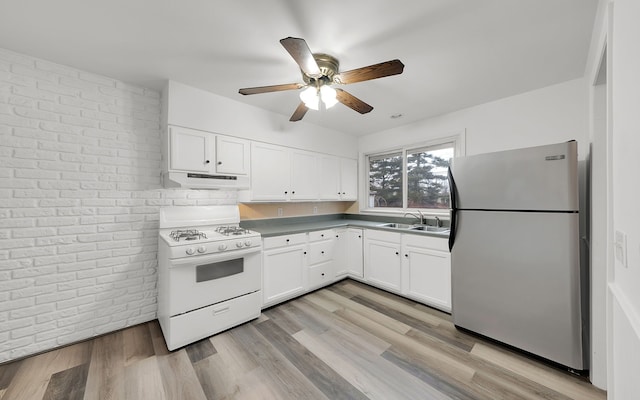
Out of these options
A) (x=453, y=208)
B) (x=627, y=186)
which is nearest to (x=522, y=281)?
(x=453, y=208)

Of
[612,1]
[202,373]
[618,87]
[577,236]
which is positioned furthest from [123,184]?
[577,236]

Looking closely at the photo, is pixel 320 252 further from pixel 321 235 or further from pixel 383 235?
pixel 383 235

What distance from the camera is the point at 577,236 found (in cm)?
179

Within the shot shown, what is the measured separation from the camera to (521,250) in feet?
6.55

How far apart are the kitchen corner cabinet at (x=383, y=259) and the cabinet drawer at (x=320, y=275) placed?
1.69 feet

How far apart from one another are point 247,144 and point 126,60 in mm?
1255

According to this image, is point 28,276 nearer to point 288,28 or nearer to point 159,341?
point 159,341

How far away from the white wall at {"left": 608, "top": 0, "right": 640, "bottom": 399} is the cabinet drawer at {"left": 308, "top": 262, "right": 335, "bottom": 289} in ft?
8.55

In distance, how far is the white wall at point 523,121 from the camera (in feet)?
7.55

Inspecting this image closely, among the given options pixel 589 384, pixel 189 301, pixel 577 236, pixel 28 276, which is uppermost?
pixel 577 236

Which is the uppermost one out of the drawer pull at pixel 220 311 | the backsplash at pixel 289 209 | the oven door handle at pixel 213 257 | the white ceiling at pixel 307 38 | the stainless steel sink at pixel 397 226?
the white ceiling at pixel 307 38

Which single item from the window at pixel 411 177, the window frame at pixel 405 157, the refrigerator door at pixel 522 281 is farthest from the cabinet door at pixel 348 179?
the refrigerator door at pixel 522 281

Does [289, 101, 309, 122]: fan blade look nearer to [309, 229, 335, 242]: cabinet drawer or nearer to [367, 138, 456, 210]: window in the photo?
[309, 229, 335, 242]: cabinet drawer

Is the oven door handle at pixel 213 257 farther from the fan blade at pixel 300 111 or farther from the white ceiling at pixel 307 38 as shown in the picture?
the white ceiling at pixel 307 38
